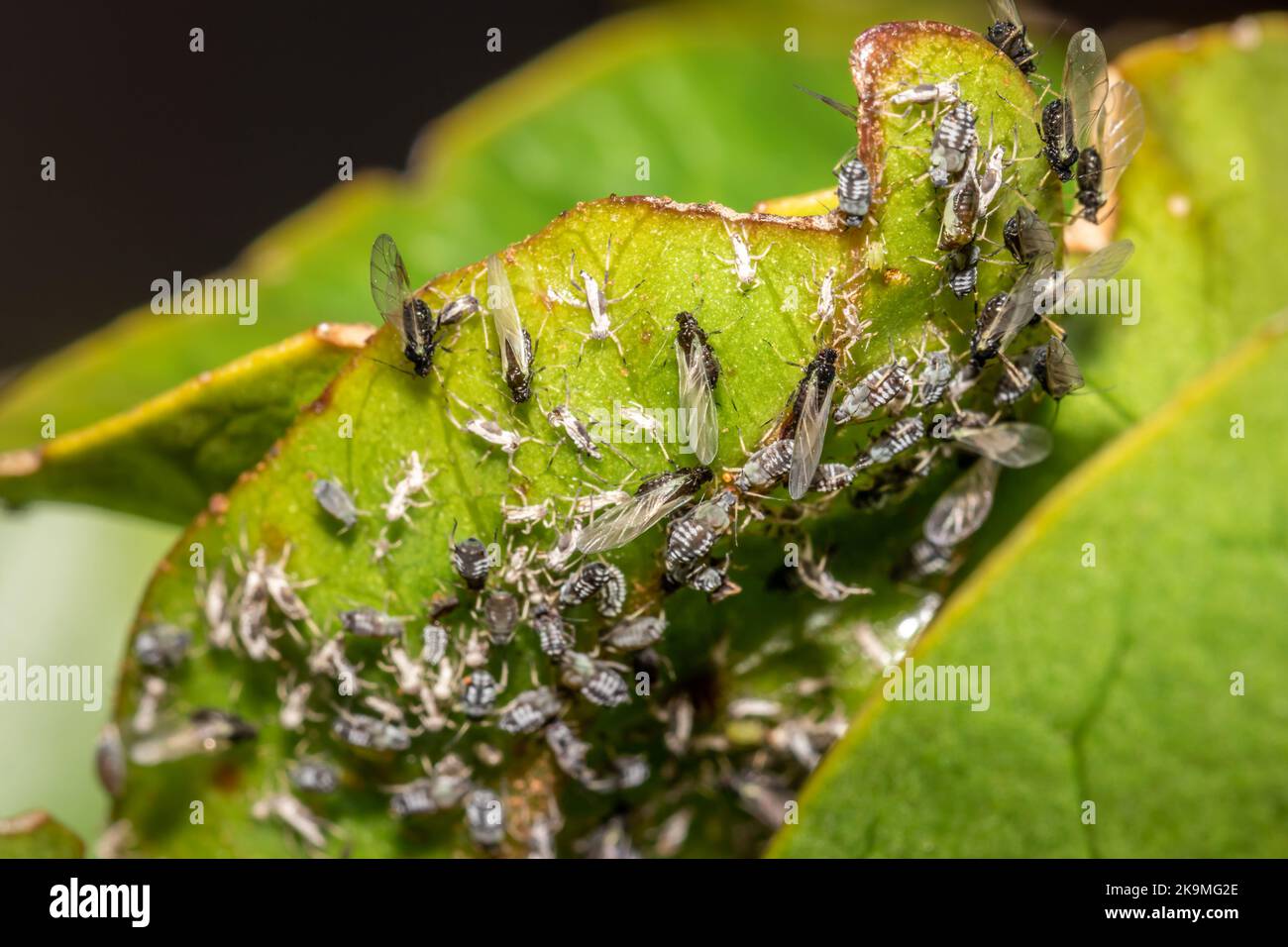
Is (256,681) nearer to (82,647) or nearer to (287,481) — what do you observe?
(287,481)

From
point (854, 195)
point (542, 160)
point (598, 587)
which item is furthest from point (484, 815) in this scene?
point (542, 160)

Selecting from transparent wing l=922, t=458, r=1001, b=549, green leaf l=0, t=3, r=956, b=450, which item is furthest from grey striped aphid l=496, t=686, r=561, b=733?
green leaf l=0, t=3, r=956, b=450

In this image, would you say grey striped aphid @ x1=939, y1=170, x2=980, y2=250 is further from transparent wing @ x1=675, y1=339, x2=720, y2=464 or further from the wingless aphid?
transparent wing @ x1=675, y1=339, x2=720, y2=464

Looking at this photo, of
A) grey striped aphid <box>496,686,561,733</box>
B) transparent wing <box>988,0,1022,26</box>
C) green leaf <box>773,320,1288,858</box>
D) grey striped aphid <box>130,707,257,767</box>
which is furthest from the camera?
grey striped aphid <box>130,707,257,767</box>

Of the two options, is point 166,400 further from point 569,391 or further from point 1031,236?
point 1031,236
